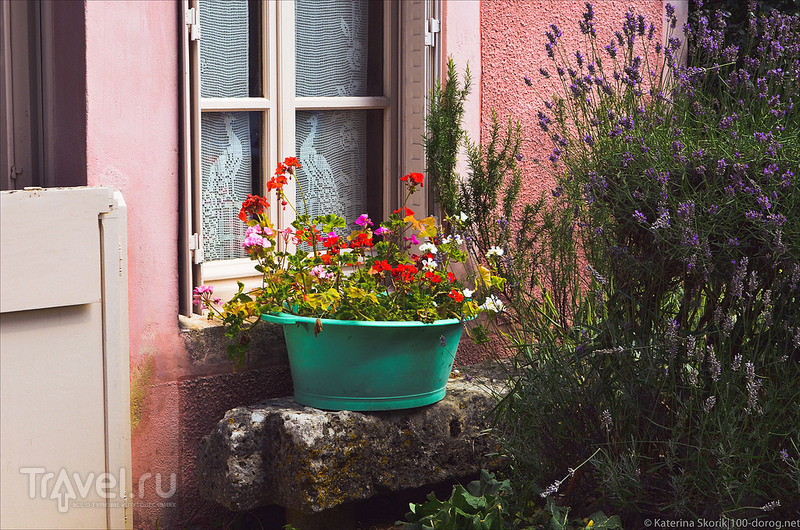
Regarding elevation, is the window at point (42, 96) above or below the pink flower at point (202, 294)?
above

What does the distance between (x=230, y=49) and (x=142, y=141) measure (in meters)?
0.57

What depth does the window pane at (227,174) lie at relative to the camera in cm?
345

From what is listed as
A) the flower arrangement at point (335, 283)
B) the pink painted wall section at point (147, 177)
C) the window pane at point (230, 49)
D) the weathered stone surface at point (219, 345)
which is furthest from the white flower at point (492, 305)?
the window pane at point (230, 49)

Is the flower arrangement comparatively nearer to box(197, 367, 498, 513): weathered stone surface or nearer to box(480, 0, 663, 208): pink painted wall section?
box(197, 367, 498, 513): weathered stone surface

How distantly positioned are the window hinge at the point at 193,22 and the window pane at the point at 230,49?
171 millimetres

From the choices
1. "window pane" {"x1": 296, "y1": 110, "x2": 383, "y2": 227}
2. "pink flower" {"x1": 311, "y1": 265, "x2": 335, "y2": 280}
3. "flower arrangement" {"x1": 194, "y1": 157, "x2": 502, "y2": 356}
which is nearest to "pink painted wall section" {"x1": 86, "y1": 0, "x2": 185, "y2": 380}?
"flower arrangement" {"x1": 194, "y1": 157, "x2": 502, "y2": 356}

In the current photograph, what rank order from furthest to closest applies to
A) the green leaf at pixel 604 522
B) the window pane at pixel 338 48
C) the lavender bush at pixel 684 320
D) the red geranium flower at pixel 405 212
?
1. the window pane at pixel 338 48
2. the red geranium flower at pixel 405 212
3. the green leaf at pixel 604 522
4. the lavender bush at pixel 684 320

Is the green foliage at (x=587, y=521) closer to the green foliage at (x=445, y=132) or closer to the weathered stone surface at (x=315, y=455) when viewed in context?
the weathered stone surface at (x=315, y=455)

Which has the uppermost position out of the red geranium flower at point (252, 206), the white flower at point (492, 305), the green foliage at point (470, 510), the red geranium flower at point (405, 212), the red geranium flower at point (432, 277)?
the red geranium flower at point (252, 206)

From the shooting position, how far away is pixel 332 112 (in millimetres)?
3791

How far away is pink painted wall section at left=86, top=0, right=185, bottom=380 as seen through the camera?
2.99 m

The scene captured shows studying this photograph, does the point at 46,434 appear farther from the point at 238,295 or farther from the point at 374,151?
the point at 374,151

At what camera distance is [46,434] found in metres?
2.81

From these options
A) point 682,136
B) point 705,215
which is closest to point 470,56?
point 682,136
